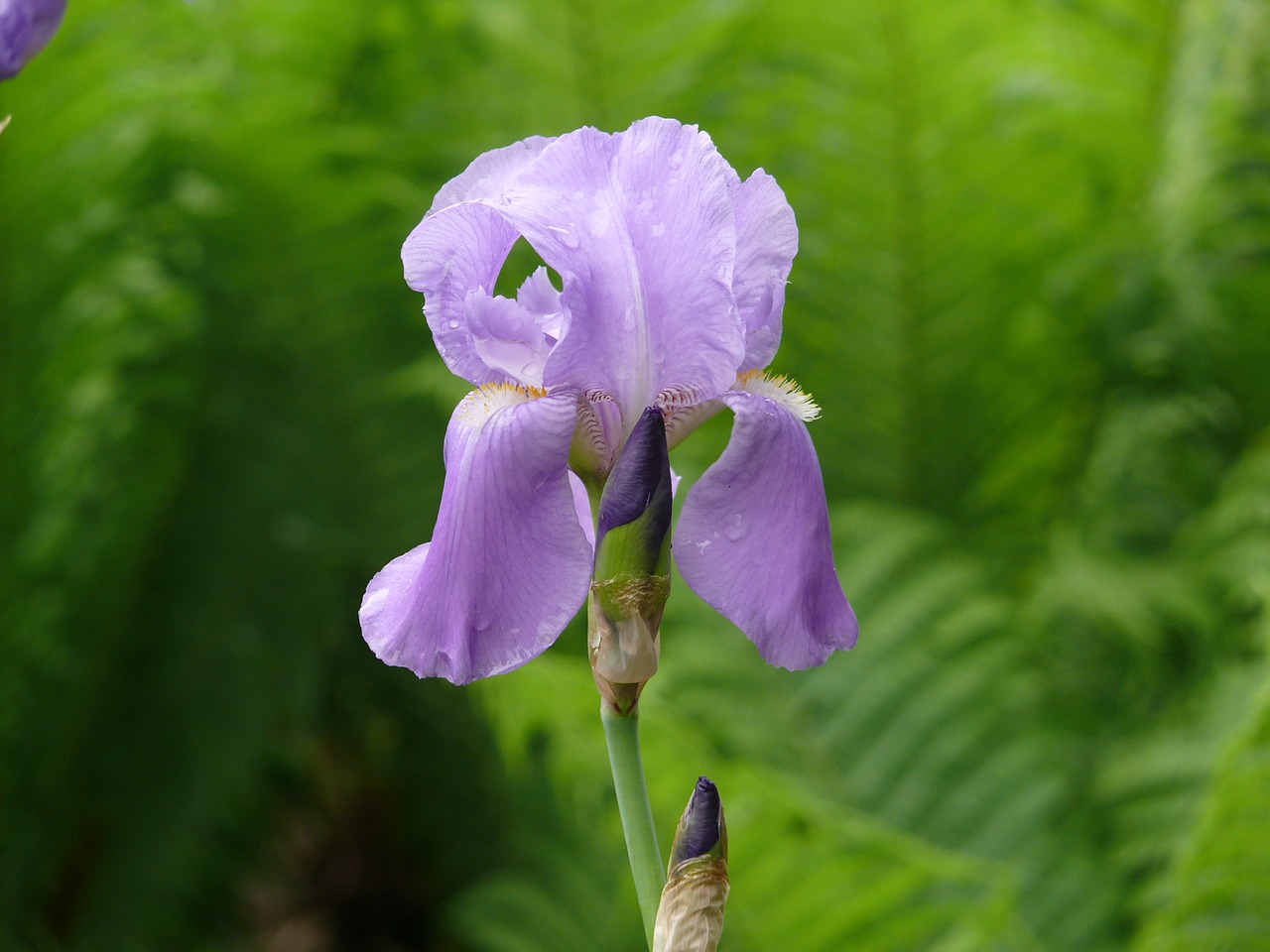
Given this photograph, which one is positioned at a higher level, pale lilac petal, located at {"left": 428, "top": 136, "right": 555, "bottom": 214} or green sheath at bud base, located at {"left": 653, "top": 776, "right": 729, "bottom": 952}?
pale lilac petal, located at {"left": 428, "top": 136, "right": 555, "bottom": 214}

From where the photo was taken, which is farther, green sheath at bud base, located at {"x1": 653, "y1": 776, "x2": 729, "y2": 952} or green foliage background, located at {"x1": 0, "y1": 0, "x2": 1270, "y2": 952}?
green foliage background, located at {"x1": 0, "y1": 0, "x2": 1270, "y2": 952}

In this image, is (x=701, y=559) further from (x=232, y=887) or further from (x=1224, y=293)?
(x=232, y=887)

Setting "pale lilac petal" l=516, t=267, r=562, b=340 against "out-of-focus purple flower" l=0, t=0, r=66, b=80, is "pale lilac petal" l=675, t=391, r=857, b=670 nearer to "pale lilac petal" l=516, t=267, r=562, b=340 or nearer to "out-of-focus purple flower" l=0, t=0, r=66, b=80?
"pale lilac petal" l=516, t=267, r=562, b=340

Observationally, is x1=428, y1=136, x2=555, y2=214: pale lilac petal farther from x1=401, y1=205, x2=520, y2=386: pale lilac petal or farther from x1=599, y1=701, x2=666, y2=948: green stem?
x1=599, y1=701, x2=666, y2=948: green stem

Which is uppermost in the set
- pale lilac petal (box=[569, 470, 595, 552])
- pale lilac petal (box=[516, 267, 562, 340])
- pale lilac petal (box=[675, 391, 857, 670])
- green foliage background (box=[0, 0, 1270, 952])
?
pale lilac petal (box=[516, 267, 562, 340])

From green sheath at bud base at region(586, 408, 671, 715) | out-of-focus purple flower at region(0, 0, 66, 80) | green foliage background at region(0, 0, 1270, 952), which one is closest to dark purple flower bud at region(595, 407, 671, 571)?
green sheath at bud base at region(586, 408, 671, 715)

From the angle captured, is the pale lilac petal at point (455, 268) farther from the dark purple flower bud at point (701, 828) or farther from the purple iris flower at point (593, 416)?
the dark purple flower bud at point (701, 828)
